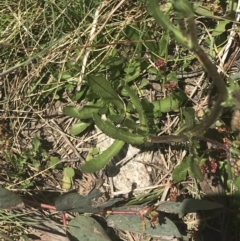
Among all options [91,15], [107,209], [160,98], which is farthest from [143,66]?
[107,209]

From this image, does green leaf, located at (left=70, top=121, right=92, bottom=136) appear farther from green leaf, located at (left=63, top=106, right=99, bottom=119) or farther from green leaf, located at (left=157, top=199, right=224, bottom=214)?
green leaf, located at (left=157, top=199, right=224, bottom=214)

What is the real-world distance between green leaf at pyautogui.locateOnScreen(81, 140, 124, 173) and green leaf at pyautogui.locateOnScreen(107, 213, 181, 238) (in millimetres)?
263

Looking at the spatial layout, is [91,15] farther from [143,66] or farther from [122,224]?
[122,224]

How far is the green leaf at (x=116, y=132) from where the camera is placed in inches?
80.3

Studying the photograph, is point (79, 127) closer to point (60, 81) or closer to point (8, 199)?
point (60, 81)

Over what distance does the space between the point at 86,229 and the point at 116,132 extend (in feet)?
1.90

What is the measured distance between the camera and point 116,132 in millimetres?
2059

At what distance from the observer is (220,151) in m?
2.43

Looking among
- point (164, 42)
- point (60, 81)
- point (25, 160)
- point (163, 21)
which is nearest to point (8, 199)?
point (25, 160)

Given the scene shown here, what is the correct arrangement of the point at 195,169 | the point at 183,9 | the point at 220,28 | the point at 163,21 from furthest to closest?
the point at 220,28 < the point at 195,169 < the point at 163,21 < the point at 183,9

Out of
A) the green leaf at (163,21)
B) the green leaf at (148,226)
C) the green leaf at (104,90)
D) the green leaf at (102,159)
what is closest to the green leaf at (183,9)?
the green leaf at (163,21)

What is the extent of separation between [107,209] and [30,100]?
687mm

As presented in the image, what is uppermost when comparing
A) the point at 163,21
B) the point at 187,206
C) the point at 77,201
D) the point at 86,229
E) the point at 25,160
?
the point at 163,21

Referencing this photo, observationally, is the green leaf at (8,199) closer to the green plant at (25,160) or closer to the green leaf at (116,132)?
→ the green plant at (25,160)
